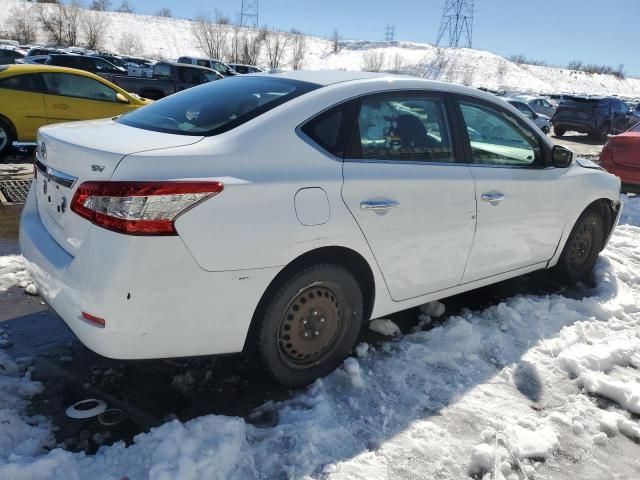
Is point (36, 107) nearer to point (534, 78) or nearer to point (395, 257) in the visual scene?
point (395, 257)

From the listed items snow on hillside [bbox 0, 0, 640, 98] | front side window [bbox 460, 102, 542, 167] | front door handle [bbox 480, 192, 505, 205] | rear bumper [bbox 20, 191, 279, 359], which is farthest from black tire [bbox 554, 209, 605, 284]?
snow on hillside [bbox 0, 0, 640, 98]

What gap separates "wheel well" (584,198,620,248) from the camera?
461cm

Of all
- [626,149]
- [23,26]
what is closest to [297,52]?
[23,26]

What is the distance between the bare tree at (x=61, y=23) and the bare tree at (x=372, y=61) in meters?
45.3

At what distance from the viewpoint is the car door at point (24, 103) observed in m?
8.30

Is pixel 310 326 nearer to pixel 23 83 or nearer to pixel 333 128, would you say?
pixel 333 128

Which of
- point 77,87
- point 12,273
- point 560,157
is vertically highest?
point 560,157

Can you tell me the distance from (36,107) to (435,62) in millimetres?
97582

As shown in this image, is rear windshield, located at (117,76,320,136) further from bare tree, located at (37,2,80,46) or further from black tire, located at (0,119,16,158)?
bare tree, located at (37,2,80,46)

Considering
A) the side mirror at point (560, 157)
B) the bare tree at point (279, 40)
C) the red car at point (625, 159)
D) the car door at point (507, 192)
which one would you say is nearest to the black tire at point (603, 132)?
the red car at point (625, 159)

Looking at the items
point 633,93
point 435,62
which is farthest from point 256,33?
point 633,93

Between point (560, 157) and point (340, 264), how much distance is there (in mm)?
2206

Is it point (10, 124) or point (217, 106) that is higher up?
point (217, 106)

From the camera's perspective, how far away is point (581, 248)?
4.64 meters
